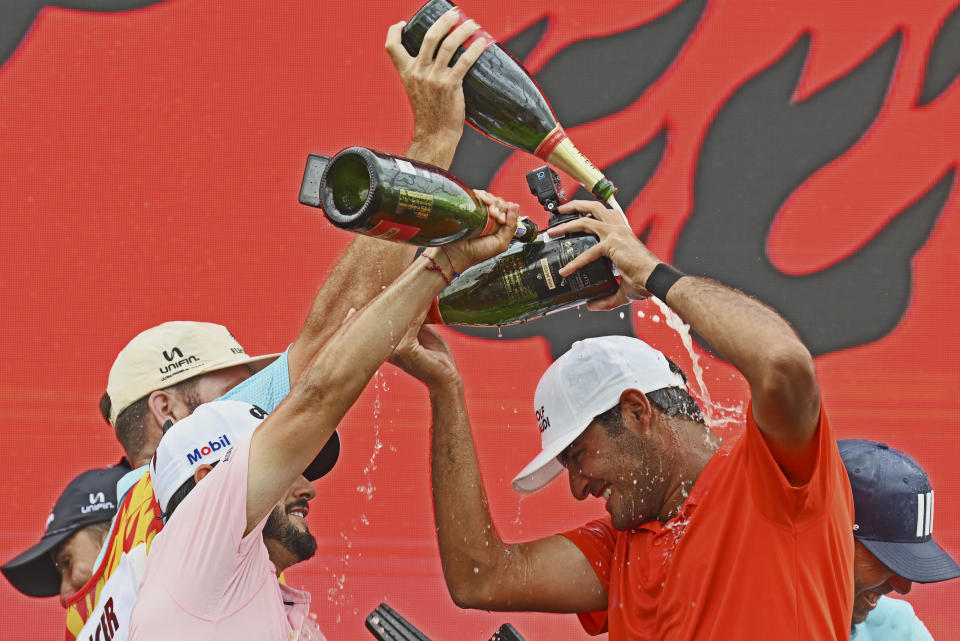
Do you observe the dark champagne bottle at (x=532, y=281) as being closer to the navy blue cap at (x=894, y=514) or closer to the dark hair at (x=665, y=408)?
the dark hair at (x=665, y=408)

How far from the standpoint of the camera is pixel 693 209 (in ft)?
9.26

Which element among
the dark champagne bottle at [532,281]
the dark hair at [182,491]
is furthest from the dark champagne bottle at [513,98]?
the dark hair at [182,491]

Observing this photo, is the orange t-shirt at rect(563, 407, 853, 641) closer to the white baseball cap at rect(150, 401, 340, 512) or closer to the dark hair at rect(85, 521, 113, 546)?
the white baseball cap at rect(150, 401, 340, 512)

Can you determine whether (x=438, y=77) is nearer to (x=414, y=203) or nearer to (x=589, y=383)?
(x=414, y=203)

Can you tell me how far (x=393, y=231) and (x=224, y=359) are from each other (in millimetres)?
1186

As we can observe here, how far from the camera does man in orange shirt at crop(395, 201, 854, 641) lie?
60.6 inches

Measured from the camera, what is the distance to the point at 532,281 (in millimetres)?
1632

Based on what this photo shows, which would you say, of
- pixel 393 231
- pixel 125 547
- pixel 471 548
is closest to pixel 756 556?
pixel 471 548

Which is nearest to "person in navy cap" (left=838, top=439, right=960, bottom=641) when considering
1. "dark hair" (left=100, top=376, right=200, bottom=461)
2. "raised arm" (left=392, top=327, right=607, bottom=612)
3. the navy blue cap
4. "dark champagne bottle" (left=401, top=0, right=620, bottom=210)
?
the navy blue cap

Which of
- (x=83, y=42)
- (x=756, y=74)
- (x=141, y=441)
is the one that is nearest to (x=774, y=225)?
(x=756, y=74)

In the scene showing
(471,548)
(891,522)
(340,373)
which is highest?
(340,373)

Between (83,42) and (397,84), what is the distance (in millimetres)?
789

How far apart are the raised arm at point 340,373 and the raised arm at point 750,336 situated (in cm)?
16

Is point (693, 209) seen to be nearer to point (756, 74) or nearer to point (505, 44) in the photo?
point (756, 74)
